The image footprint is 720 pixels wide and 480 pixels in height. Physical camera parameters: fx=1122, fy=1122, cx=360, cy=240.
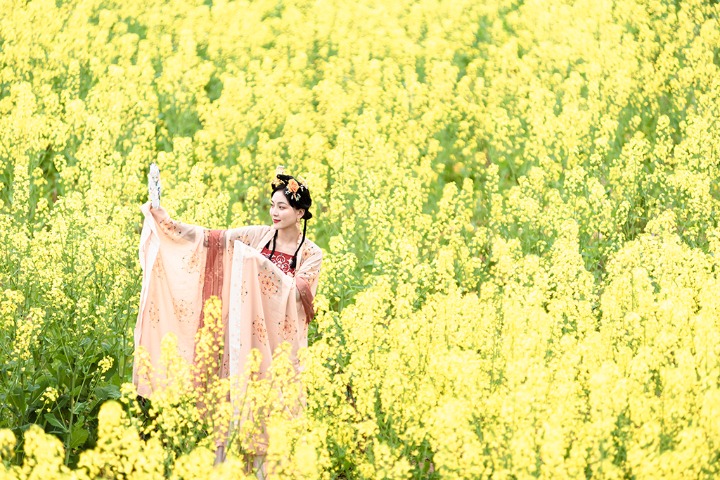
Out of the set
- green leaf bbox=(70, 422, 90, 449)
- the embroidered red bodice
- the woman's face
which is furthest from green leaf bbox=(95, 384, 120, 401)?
the woman's face

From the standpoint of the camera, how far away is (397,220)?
857 centimetres

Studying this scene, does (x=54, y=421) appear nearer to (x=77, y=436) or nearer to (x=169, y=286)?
(x=77, y=436)

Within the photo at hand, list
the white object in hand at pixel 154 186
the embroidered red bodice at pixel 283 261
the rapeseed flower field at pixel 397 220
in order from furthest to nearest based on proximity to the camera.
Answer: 1. the embroidered red bodice at pixel 283 261
2. the white object in hand at pixel 154 186
3. the rapeseed flower field at pixel 397 220

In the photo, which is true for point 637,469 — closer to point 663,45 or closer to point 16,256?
point 16,256

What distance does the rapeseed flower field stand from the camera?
16.3 feet

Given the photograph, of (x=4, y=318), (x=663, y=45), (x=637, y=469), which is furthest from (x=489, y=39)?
(x=637, y=469)

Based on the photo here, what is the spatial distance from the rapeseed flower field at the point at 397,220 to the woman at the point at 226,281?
8.5 inches

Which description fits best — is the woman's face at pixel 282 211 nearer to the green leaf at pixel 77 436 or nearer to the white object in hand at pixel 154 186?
the white object in hand at pixel 154 186

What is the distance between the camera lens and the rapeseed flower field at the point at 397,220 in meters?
4.98

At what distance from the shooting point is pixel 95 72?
1162 centimetres

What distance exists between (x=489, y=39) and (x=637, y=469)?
9749 mm

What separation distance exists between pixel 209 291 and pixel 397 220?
288 cm

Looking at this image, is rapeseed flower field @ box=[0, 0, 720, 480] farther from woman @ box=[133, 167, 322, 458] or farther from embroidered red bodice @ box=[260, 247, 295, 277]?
embroidered red bodice @ box=[260, 247, 295, 277]

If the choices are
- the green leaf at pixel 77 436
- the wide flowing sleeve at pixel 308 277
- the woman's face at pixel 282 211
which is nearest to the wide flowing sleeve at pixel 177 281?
the woman's face at pixel 282 211
